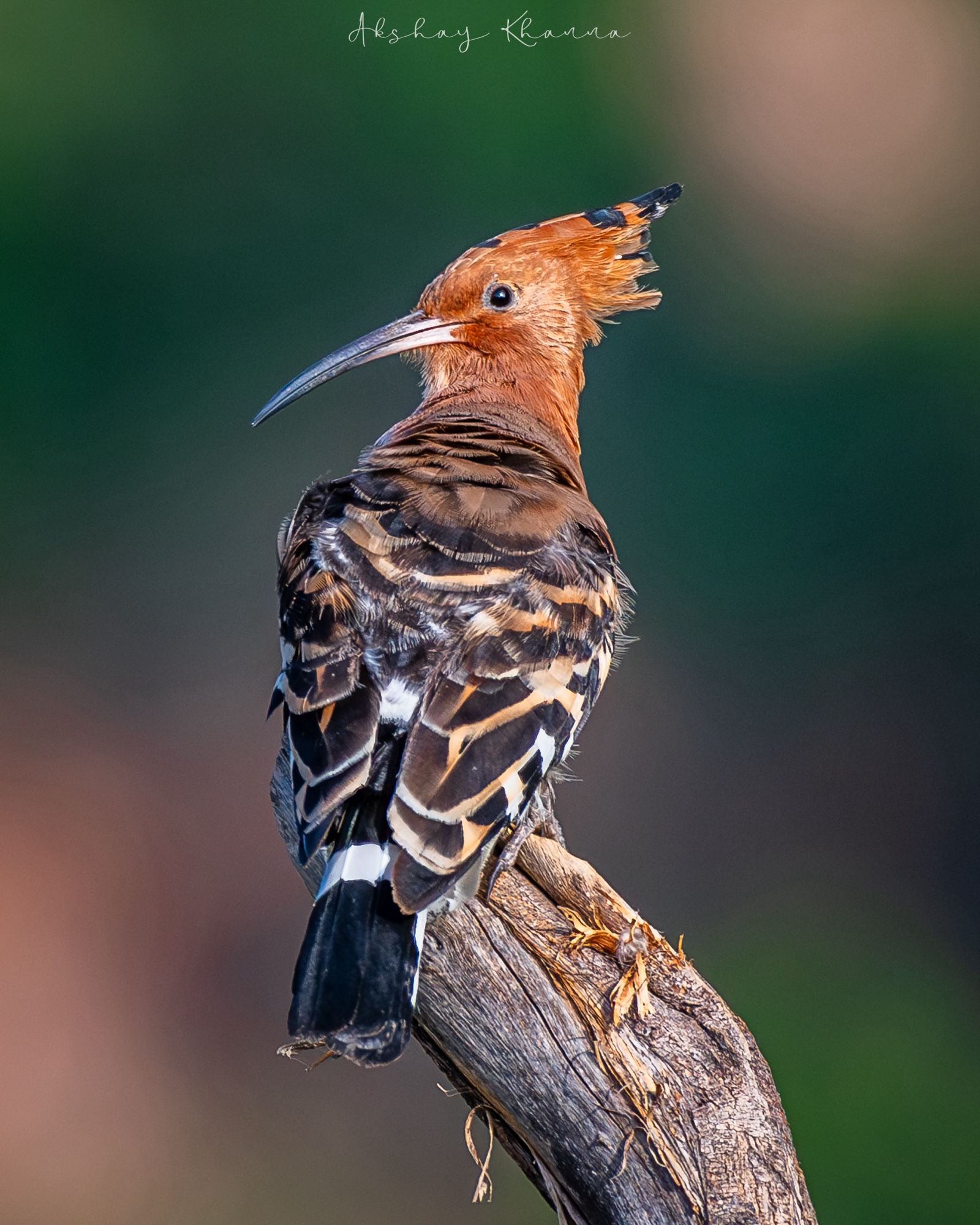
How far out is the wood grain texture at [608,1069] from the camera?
1234 mm

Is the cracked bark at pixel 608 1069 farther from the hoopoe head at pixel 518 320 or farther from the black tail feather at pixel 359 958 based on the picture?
the hoopoe head at pixel 518 320

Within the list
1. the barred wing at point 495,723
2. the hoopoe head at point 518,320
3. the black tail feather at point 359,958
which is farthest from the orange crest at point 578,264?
the black tail feather at point 359,958

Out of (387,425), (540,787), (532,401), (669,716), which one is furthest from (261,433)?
(540,787)

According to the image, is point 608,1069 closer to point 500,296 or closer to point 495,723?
point 495,723

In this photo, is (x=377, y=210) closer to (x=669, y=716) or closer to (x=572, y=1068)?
(x=669, y=716)

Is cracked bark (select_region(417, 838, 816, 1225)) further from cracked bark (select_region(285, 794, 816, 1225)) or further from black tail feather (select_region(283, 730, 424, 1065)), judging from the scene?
black tail feather (select_region(283, 730, 424, 1065))

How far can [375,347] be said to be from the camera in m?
2.11

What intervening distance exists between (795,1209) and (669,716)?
264 centimetres

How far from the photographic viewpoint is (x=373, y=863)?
1.29 meters

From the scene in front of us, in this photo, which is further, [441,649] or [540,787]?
[540,787]

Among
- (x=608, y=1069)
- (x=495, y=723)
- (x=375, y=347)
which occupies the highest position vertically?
(x=375, y=347)

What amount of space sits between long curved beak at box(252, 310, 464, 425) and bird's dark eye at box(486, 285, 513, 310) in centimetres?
7

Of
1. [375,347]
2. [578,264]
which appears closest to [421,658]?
[375,347]

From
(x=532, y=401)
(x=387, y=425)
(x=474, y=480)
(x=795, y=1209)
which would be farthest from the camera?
(x=387, y=425)
